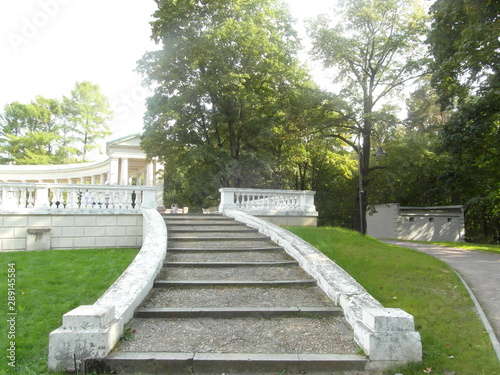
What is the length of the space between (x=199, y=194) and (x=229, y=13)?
546 inches

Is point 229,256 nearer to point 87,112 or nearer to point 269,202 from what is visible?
point 269,202

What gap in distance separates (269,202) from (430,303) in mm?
8229

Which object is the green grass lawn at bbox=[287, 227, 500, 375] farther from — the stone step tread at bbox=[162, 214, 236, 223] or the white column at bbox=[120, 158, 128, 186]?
the white column at bbox=[120, 158, 128, 186]

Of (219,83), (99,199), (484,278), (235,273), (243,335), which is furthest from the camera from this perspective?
(219,83)

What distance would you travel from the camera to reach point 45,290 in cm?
566

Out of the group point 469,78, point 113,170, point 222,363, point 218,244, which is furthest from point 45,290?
point 113,170

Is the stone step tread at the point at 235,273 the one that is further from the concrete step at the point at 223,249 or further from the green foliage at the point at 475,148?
the green foliage at the point at 475,148

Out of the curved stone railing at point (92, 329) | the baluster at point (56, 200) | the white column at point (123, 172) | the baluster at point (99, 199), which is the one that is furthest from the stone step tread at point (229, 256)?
the white column at point (123, 172)

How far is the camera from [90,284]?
606 centimetres

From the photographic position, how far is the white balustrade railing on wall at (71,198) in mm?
10289

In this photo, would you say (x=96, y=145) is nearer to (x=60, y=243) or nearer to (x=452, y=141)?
(x=60, y=243)

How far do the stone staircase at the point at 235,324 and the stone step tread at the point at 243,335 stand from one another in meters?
0.01

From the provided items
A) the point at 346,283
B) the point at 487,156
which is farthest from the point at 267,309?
the point at 487,156

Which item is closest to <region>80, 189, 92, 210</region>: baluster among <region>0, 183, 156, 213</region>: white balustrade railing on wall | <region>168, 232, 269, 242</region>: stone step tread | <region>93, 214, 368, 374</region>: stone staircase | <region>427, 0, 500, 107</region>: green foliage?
<region>0, 183, 156, 213</region>: white balustrade railing on wall
